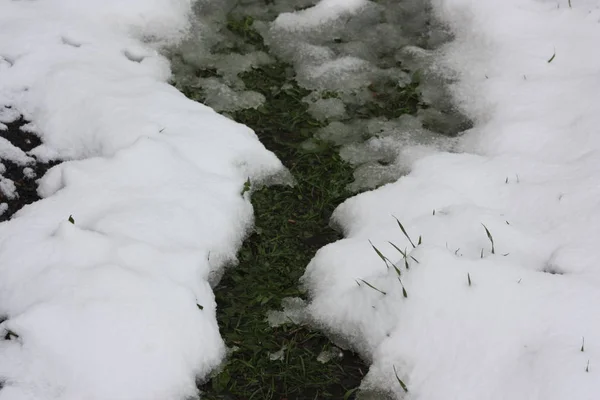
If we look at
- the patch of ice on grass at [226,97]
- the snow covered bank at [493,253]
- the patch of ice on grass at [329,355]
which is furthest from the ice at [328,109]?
the patch of ice on grass at [329,355]

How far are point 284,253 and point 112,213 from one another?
726 millimetres

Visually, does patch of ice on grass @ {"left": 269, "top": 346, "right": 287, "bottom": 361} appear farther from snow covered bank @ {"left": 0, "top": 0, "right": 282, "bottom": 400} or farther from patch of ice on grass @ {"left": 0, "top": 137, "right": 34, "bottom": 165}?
patch of ice on grass @ {"left": 0, "top": 137, "right": 34, "bottom": 165}

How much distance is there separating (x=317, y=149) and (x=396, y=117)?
0.53 m

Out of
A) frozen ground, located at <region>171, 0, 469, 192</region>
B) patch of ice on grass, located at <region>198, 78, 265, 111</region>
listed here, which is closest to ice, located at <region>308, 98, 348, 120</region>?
frozen ground, located at <region>171, 0, 469, 192</region>

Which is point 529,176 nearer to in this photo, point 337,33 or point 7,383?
point 337,33

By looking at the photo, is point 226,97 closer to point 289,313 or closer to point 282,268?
point 282,268

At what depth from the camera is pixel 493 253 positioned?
2154 millimetres

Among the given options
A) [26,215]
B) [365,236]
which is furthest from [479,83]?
[26,215]

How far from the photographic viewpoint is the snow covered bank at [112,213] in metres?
1.81

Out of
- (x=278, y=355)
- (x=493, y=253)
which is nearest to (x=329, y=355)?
(x=278, y=355)

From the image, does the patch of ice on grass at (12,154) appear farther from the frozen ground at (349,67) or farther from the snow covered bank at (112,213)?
the frozen ground at (349,67)

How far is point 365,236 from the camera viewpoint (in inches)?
94.1

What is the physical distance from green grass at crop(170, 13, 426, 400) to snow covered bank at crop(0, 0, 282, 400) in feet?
0.30

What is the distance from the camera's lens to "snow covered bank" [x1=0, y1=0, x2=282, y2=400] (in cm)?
181
